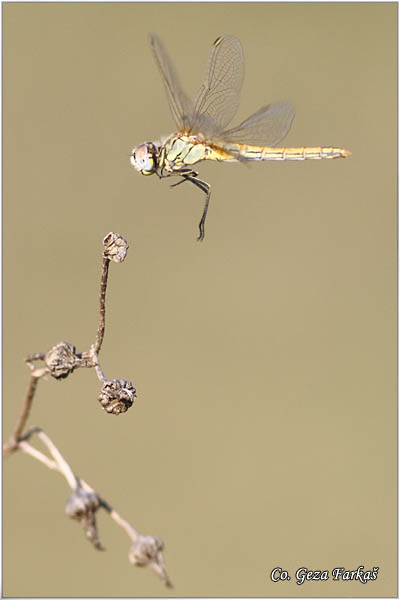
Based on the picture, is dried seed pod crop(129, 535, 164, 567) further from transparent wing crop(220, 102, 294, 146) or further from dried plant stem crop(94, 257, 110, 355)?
transparent wing crop(220, 102, 294, 146)

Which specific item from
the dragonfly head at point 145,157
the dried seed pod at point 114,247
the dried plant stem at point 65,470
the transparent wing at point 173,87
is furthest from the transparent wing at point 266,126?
the dried plant stem at point 65,470

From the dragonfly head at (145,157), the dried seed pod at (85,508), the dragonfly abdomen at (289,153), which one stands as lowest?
the dried seed pod at (85,508)

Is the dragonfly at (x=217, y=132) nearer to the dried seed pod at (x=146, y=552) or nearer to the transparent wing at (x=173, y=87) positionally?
the transparent wing at (x=173, y=87)

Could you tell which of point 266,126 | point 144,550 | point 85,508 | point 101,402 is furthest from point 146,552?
point 266,126

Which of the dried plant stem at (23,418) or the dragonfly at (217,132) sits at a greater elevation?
the dragonfly at (217,132)

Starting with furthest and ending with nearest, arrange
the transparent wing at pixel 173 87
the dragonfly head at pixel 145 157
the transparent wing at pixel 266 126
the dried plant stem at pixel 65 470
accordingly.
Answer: the transparent wing at pixel 266 126 < the dragonfly head at pixel 145 157 < the transparent wing at pixel 173 87 < the dried plant stem at pixel 65 470

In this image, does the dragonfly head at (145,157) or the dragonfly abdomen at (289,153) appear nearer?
the dragonfly head at (145,157)

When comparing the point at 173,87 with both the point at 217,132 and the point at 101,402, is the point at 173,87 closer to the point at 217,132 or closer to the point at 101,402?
the point at 217,132

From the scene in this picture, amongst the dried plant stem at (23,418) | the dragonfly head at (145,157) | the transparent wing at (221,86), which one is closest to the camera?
the dried plant stem at (23,418)
